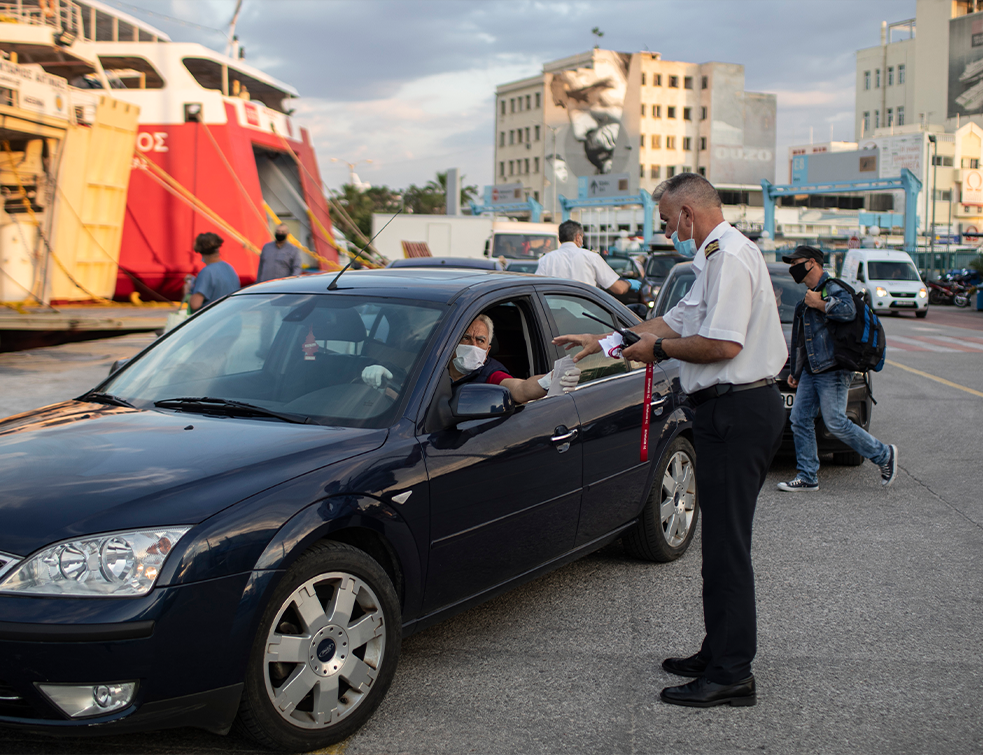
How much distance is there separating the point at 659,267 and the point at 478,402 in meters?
22.2

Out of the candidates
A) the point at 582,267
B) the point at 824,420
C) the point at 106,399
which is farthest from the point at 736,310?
the point at 582,267

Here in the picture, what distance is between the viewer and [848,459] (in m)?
8.50

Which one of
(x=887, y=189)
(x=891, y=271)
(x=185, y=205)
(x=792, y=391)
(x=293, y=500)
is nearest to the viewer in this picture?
(x=293, y=500)

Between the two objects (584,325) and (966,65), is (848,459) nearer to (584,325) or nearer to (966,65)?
(584,325)

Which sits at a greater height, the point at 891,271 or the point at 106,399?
the point at 891,271

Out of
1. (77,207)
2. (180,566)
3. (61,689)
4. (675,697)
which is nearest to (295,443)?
(180,566)

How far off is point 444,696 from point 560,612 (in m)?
1.09

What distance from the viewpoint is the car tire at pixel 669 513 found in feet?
17.2

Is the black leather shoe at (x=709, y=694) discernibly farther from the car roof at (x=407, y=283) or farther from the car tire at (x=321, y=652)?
the car roof at (x=407, y=283)

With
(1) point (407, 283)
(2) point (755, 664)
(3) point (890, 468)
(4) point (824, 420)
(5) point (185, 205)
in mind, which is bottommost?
(2) point (755, 664)

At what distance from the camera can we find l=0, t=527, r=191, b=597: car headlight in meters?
2.75

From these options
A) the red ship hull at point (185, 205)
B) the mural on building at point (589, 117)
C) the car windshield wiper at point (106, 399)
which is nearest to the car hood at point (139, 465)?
the car windshield wiper at point (106, 399)

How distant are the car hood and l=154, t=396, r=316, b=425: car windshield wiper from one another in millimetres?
62

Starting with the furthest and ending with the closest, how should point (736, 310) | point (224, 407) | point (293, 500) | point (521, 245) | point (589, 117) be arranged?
point (589, 117), point (521, 245), point (224, 407), point (736, 310), point (293, 500)
